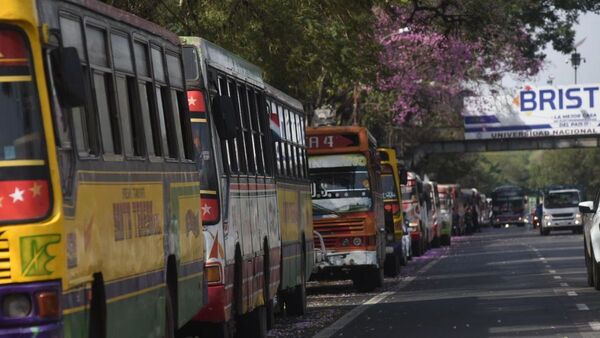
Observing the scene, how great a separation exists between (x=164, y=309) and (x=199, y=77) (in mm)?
3820

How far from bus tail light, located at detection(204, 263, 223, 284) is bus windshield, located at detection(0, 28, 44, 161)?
6172mm

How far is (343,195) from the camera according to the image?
29875 mm

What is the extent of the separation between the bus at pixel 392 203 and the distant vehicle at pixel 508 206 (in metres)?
78.2

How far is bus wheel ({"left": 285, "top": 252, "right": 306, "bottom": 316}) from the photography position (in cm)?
2326

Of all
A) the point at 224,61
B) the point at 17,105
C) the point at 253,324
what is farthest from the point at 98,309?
the point at 253,324

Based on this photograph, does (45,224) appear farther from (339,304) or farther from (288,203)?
(339,304)

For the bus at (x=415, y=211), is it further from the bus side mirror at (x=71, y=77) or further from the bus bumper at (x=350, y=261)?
the bus side mirror at (x=71, y=77)

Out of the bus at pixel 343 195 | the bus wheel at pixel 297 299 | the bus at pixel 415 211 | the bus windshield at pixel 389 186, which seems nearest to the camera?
the bus wheel at pixel 297 299

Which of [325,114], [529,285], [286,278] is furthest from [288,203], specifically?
[325,114]

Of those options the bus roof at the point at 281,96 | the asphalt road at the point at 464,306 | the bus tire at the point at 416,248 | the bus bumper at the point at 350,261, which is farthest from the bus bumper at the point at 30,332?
the bus tire at the point at 416,248

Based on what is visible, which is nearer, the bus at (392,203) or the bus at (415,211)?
the bus at (392,203)

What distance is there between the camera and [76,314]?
975cm

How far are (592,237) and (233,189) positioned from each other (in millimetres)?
11024

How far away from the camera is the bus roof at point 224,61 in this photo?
1591 centimetres
